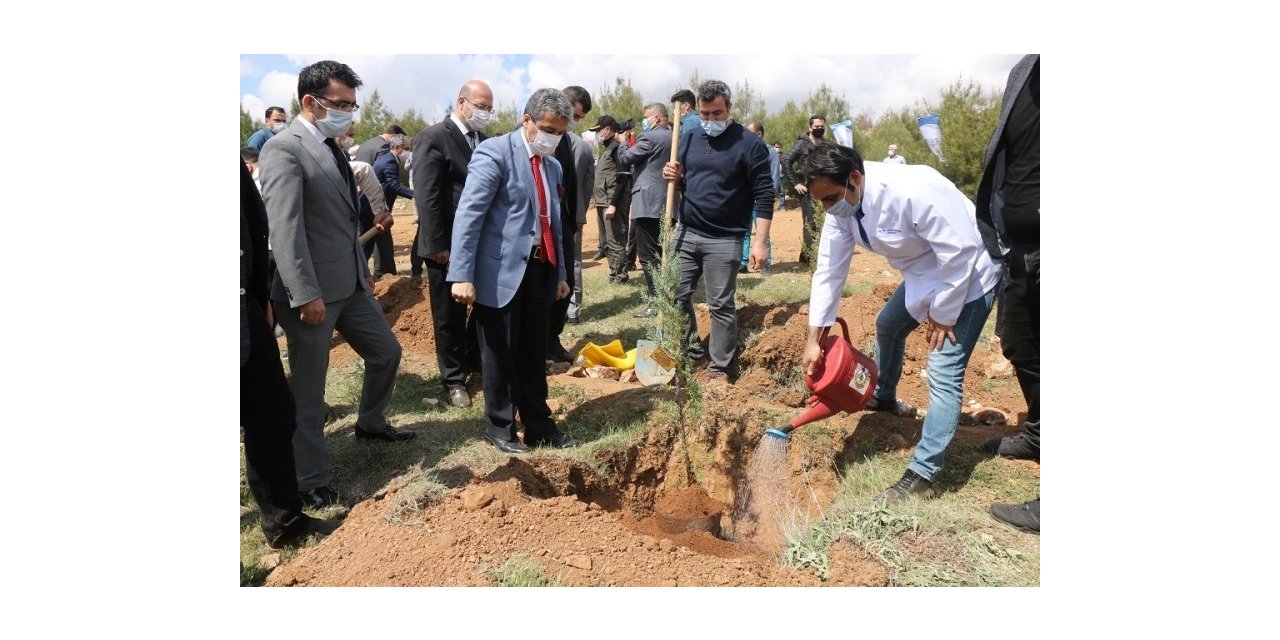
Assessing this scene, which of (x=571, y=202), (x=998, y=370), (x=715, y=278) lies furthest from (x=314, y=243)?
(x=998, y=370)

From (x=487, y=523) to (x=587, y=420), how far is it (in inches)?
67.1

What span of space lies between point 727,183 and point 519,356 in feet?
6.77

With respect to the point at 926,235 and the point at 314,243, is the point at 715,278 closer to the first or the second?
the point at 926,235

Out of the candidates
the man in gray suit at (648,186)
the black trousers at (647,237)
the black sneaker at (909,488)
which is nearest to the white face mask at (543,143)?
the black sneaker at (909,488)

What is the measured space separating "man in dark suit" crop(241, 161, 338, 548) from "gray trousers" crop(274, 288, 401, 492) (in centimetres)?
26

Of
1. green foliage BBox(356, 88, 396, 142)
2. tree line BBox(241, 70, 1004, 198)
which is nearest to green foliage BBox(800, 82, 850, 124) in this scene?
tree line BBox(241, 70, 1004, 198)

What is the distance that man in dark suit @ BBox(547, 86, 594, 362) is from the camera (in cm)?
557

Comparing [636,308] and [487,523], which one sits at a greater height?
[636,308]

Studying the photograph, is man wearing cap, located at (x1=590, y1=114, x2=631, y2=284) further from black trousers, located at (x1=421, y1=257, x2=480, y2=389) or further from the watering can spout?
the watering can spout

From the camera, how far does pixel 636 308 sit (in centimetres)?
838

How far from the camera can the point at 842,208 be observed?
12.3ft

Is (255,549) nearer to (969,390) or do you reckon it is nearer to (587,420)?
(587,420)

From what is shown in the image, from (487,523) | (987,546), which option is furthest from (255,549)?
(987,546)

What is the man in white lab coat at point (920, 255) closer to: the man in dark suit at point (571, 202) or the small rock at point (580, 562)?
the small rock at point (580, 562)
